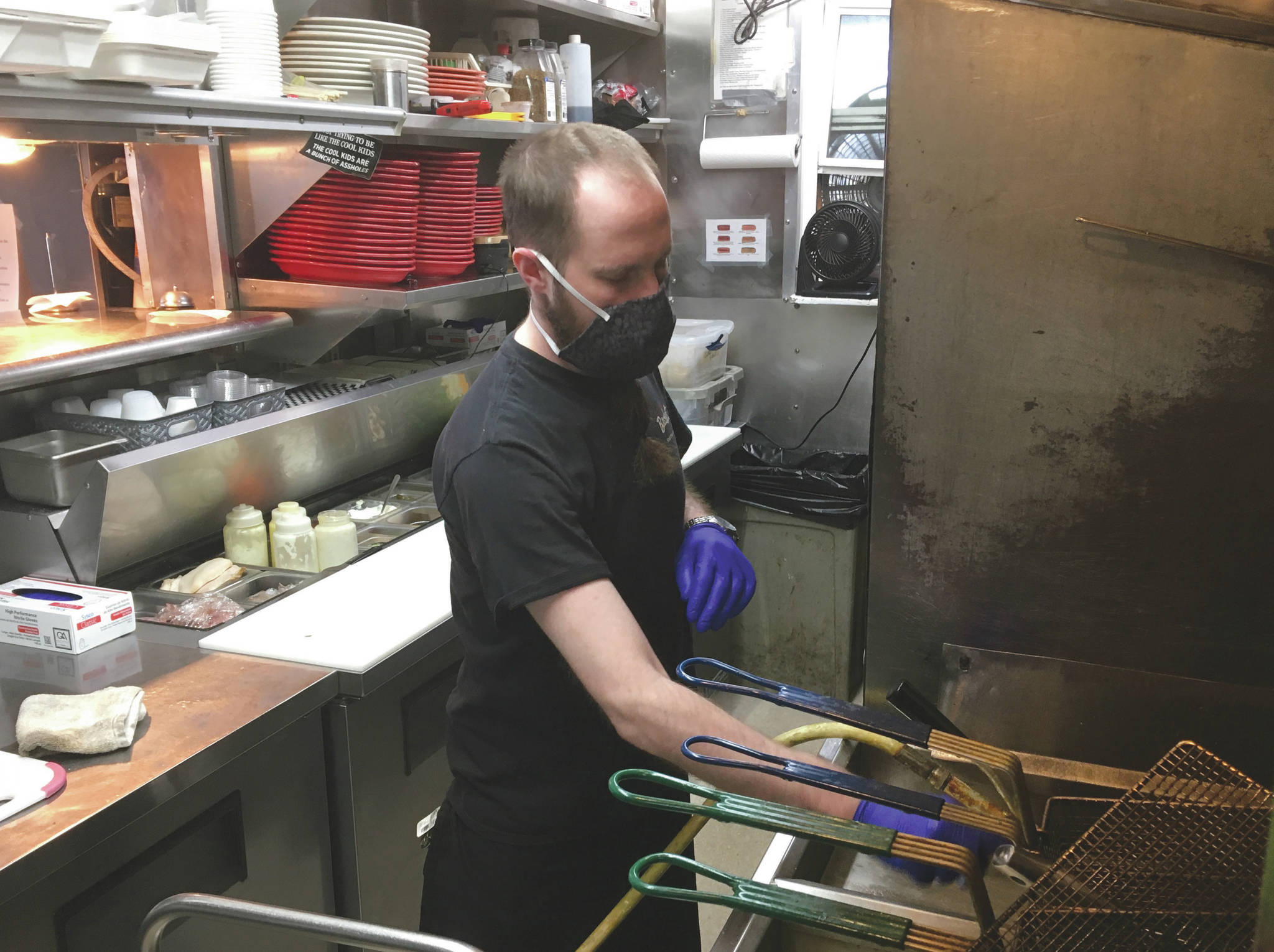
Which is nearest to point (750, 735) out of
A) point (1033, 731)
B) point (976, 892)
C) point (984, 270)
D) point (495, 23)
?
point (976, 892)

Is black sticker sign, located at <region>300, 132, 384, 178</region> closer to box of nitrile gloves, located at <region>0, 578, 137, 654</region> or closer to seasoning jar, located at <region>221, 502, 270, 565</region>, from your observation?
seasoning jar, located at <region>221, 502, 270, 565</region>

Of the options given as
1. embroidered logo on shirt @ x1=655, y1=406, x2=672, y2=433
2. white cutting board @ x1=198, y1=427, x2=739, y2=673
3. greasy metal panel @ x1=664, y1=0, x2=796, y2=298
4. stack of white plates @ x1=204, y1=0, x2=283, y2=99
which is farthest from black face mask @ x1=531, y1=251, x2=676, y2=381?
greasy metal panel @ x1=664, y1=0, x2=796, y2=298

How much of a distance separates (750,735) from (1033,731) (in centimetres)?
59

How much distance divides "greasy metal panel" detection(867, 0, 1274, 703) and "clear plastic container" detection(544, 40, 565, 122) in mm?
1990

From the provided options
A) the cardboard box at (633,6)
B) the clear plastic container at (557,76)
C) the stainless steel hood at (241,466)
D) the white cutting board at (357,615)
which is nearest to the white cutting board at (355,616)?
the white cutting board at (357,615)

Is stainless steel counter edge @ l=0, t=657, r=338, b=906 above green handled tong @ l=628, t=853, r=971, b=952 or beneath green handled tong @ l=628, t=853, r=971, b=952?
beneath

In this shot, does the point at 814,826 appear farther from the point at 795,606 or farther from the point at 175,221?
the point at 795,606

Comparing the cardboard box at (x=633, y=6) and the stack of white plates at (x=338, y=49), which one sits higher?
the cardboard box at (x=633, y=6)

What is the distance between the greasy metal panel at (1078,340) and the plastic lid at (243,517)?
134 cm

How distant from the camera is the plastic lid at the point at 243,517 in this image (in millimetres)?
2227

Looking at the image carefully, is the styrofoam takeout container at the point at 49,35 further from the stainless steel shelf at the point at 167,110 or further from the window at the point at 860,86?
the window at the point at 860,86

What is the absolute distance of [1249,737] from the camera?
1403 mm

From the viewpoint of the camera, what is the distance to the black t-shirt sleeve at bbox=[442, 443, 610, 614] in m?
1.15

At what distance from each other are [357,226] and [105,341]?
630 millimetres
